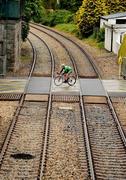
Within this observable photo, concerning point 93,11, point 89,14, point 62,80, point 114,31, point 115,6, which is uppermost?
point 115,6

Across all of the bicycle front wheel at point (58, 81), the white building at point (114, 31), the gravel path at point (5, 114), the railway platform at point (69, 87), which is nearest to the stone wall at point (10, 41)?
the railway platform at point (69, 87)

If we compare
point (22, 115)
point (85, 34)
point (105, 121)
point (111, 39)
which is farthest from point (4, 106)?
point (85, 34)

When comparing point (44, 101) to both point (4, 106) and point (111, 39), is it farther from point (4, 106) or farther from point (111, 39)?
point (111, 39)

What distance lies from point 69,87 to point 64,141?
11161 millimetres

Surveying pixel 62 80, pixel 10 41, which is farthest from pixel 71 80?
pixel 10 41

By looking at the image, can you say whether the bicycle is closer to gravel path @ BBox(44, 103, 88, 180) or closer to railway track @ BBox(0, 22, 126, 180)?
railway track @ BBox(0, 22, 126, 180)

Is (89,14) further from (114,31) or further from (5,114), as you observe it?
(5,114)

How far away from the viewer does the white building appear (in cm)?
4428

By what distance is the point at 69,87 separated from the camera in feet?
97.1

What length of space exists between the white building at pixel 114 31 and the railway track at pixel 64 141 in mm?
18770

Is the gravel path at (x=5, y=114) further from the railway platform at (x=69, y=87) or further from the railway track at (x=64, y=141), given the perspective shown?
the railway platform at (x=69, y=87)

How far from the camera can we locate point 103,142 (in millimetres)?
18672

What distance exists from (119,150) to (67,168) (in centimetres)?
278

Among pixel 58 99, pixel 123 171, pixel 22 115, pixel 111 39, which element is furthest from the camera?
pixel 111 39
